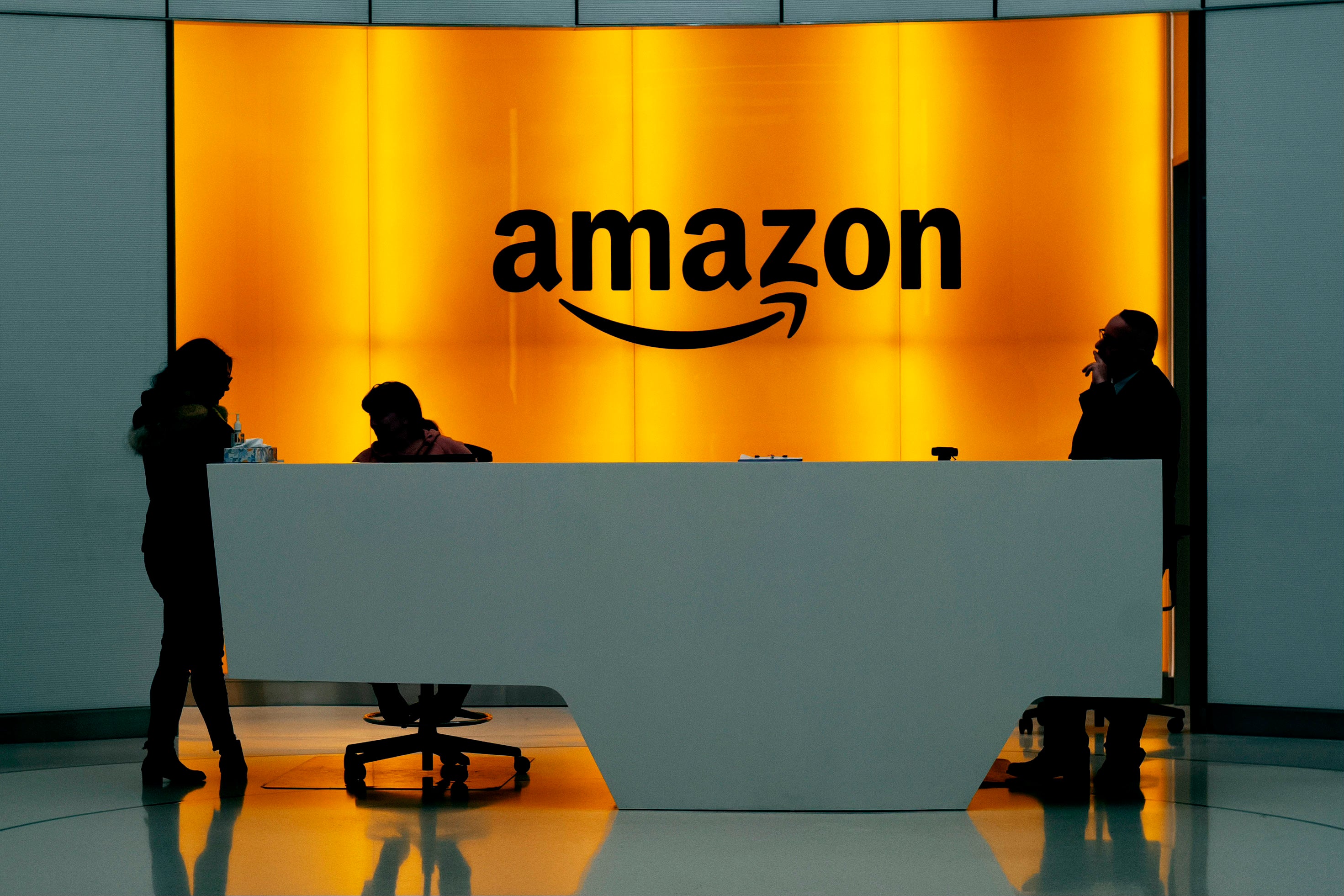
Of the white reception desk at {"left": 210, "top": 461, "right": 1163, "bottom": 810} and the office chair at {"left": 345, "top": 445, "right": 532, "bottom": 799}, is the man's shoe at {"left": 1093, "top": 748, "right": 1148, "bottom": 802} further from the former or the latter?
the office chair at {"left": 345, "top": 445, "right": 532, "bottom": 799}

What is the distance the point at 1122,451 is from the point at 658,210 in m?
2.30

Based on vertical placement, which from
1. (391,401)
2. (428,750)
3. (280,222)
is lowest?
(428,750)

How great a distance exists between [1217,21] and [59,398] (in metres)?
4.95

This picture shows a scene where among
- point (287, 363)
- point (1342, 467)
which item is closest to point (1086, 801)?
point (1342, 467)

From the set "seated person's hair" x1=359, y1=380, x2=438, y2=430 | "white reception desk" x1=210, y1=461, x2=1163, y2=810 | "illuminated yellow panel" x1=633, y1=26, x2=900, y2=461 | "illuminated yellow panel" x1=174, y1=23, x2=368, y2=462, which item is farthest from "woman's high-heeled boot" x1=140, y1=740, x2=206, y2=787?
"illuminated yellow panel" x1=633, y1=26, x2=900, y2=461

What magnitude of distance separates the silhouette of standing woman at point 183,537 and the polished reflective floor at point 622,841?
172mm

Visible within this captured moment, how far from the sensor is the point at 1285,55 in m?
4.38

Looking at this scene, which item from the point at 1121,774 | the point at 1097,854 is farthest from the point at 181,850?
the point at 1121,774

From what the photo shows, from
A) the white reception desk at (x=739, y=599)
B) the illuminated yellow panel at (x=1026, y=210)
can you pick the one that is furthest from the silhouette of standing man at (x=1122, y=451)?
the illuminated yellow panel at (x=1026, y=210)

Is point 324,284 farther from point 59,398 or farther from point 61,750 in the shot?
point 61,750

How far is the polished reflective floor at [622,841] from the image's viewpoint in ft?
8.36

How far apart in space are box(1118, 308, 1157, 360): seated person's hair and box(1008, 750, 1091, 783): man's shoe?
51.7 inches

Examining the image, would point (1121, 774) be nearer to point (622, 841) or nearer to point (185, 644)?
point (622, 841)

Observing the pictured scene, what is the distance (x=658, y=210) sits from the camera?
15.9ft
